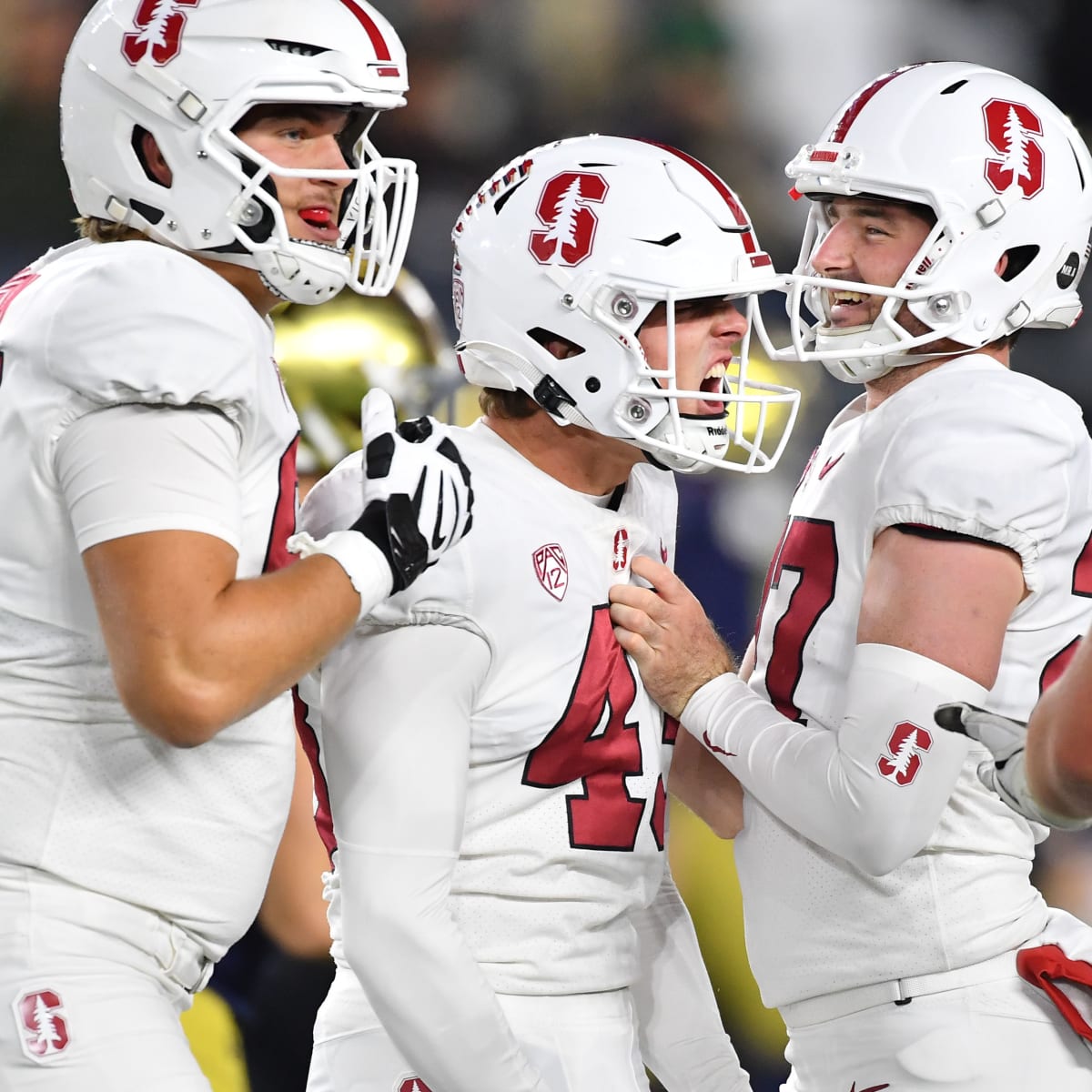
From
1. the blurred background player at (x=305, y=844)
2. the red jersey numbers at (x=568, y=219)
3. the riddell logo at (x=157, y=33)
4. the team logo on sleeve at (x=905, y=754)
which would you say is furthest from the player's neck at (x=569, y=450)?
the blurred background player at (x=305, y=844)

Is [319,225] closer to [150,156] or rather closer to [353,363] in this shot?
[150,156]

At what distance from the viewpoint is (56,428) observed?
A: 61.9 inches

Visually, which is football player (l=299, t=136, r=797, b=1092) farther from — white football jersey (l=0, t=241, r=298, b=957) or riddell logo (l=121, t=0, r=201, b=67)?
riddell logo (l=121, t=0, r=201, b=67)

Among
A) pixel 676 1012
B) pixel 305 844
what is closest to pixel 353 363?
pixel 305 844

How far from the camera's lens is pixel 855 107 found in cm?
226

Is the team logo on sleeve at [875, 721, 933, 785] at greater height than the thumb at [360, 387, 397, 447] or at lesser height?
lesser

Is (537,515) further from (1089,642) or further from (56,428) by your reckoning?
(1089,642)

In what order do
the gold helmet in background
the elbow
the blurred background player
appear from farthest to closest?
the gold helmet in background < the blurred background player < the elbow

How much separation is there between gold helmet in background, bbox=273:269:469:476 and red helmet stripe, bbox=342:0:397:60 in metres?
1.51

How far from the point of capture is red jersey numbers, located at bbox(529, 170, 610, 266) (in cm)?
209

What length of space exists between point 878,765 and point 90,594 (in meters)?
0.94

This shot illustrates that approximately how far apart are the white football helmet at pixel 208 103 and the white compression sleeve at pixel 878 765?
0.84 m

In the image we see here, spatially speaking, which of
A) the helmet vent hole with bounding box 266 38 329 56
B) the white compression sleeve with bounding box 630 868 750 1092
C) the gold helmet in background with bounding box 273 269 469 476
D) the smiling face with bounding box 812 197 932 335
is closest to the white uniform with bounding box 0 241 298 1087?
the helmet vent hole with bounding box 266 38 329 56

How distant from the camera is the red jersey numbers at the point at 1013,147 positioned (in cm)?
213
